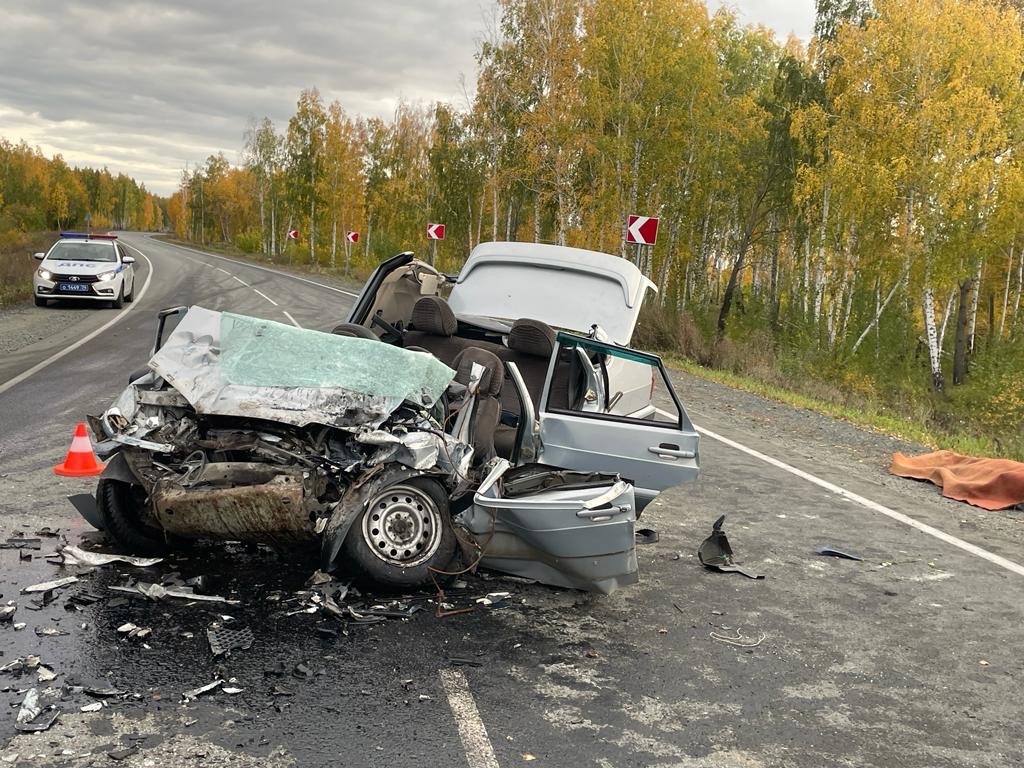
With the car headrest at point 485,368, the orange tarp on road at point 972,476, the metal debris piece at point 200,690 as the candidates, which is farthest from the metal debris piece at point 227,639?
the orange tarp on road at point 972,476

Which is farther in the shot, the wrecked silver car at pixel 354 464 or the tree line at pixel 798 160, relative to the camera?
the tree line at pixel 798 160

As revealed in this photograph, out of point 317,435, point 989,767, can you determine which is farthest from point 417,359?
point 989,767

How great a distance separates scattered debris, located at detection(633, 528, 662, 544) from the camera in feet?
20.1

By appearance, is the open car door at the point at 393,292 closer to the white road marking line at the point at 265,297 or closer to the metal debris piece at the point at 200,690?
the metal debris piece at the point at 200,690

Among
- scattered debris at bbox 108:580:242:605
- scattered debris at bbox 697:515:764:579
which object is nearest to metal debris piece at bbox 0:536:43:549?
scattered debris at bbox 108:580:242:605

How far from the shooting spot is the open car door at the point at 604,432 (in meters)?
5.17

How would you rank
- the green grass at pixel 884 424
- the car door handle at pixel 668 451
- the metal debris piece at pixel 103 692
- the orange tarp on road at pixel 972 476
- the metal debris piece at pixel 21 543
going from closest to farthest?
the metal debris piece at pixel 103 692 < the metal debris piece at pixel 21 543 < the car door handle at pixel 668 451 < the orange tarp on road at pixel 972 476 < the green grass at pixel 884 424

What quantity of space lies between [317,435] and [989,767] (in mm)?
3342

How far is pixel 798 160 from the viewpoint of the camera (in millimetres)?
32844

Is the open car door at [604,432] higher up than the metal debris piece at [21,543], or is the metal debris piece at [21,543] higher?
the open car door at [604,432]

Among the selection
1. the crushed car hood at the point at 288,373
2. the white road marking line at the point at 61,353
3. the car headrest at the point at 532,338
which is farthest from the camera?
the white road marking line at the point at 61,353

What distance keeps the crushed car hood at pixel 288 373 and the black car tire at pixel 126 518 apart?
79cm

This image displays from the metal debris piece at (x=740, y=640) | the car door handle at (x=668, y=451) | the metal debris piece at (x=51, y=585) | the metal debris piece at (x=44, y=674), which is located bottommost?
the metal debris piece at (x=740, y=640)

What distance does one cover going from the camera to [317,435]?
459cm
